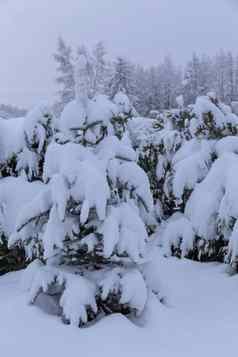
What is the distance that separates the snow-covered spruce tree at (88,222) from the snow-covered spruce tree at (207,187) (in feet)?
2.90

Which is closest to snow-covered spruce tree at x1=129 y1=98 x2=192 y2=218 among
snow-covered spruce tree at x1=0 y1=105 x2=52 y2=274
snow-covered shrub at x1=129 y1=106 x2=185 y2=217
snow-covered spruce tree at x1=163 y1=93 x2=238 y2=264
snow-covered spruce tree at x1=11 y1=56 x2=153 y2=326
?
snow-covered shrub at x1=129 y1=106 x2=185 y2=217

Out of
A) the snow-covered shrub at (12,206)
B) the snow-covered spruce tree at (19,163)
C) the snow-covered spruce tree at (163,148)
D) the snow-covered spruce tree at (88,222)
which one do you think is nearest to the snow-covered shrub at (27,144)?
the snow-covered spruce tree at (19,163)

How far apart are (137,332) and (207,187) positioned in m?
1.88

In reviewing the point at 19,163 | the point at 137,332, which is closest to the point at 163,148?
the point at 19,163

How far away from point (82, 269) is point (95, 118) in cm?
136

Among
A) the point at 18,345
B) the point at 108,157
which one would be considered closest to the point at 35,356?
the point at 18,345

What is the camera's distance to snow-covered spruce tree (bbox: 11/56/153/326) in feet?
12.0

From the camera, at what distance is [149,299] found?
3.99 meters

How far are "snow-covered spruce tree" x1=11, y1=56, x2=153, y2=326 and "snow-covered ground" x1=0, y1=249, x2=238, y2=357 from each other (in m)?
0.14

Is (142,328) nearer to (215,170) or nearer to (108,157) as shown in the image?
(108,157)

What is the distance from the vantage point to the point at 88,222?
12.8 feet

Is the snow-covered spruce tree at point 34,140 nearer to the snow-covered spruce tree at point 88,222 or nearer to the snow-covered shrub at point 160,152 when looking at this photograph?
the snow-covered spruce tree at point 88,222

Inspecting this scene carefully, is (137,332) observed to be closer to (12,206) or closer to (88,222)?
(88,222)

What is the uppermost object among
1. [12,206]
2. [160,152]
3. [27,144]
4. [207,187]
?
[27,144]
